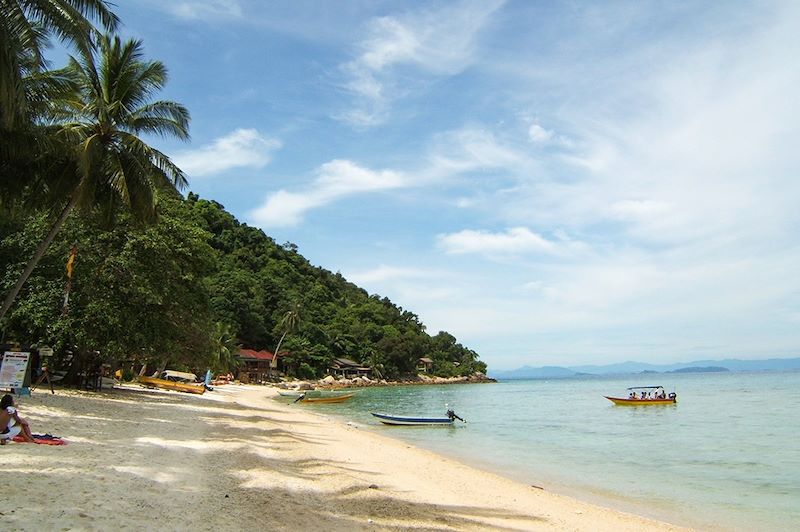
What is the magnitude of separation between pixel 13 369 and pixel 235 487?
9790mm

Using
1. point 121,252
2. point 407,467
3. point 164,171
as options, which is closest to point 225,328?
point 121,252

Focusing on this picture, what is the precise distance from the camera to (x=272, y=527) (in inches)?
271

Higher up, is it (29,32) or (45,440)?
(29,32)

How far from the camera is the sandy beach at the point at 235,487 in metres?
6.64

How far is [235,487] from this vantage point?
8.80 meters

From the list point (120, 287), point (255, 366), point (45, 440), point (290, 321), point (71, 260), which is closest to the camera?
point (45, 440)

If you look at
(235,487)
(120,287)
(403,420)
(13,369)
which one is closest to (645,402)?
(403,420)

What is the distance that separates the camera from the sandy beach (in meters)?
6.64

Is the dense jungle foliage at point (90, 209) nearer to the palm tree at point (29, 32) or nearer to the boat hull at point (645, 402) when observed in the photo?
the palm tree at point (29, 32)

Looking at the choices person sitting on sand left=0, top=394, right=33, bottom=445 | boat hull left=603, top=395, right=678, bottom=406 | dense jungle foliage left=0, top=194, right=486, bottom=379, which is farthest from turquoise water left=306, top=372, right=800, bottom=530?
person sitting on sand left=0, top=394, right=33, bottom=445

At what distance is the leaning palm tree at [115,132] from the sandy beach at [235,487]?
20.2ft

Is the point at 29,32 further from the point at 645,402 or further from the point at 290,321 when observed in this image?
the point at 290,321

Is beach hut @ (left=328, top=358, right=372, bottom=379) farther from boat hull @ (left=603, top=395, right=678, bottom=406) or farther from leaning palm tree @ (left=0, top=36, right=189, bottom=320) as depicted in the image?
leaning palm tree @ (left=0, top=36, right=189, bottom=320)

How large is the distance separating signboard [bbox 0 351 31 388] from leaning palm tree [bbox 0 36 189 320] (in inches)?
75.4
